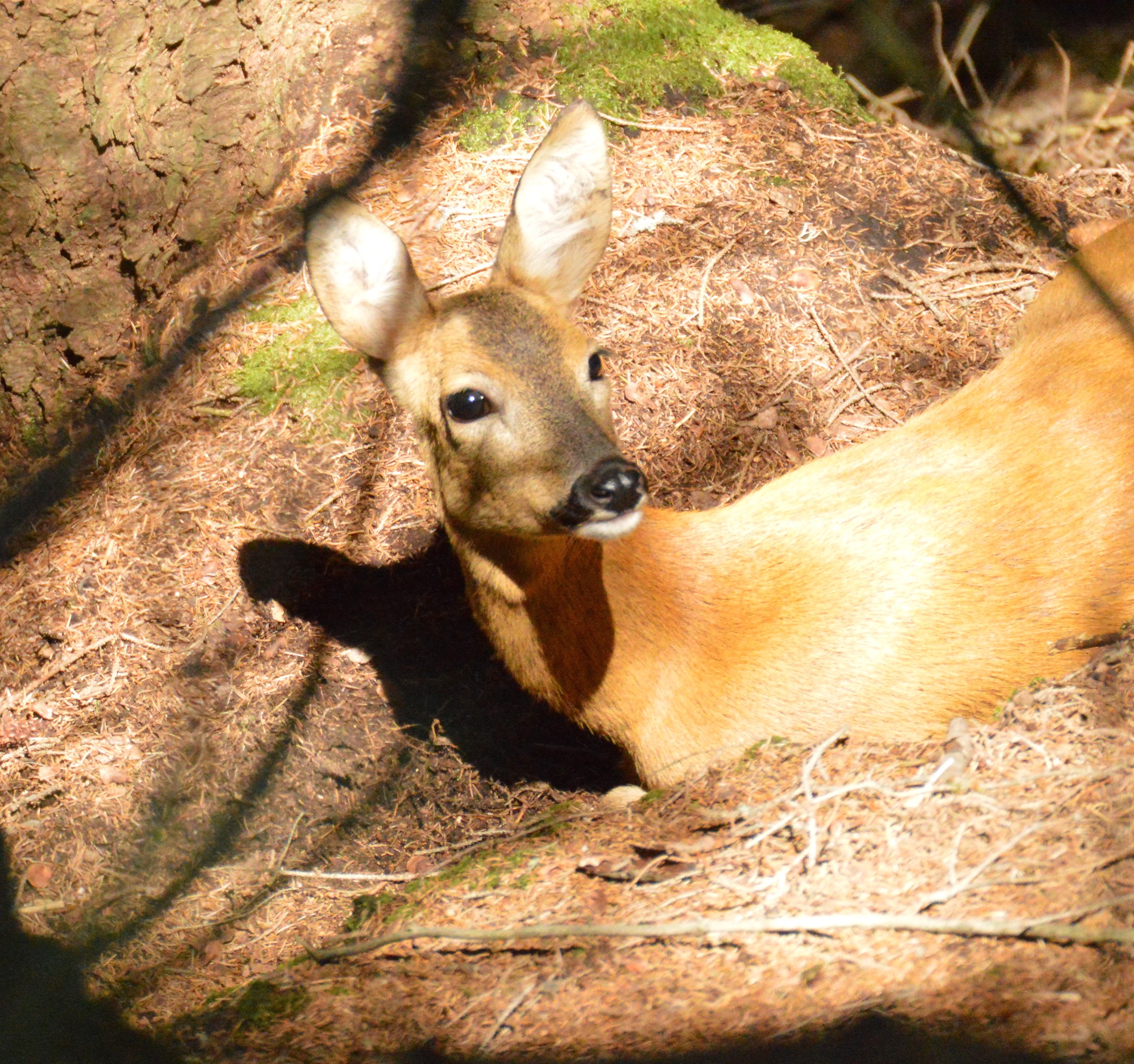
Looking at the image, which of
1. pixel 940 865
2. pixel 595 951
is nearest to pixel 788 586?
pixel 940 865

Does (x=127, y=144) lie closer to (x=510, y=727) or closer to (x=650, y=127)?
(x=650, y=127)

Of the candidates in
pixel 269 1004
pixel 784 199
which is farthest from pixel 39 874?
pixel 784 199

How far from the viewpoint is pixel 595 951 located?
2635mm

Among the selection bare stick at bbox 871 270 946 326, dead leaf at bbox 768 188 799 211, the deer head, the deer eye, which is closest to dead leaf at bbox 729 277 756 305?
dead leaf at bbox 768 188 799 211

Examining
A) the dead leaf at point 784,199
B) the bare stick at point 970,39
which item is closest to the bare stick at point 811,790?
the dead leaf at point 784,199

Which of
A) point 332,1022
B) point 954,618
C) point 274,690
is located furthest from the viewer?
point 274,690

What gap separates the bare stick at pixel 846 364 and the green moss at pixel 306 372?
2329 mm

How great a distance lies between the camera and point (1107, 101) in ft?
22.8

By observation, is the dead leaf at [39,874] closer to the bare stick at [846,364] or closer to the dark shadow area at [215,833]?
the dark shadow area at [215,833]

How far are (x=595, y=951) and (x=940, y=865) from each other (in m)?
0.93

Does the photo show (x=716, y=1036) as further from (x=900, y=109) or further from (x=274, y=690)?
(x=900, y=109)

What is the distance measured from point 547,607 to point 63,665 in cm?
249

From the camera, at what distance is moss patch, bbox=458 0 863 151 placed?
5.30 meters

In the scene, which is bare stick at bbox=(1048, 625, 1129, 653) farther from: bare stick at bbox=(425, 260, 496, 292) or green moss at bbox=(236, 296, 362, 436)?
green moss at bbox=(236, 296, 362, 436)
